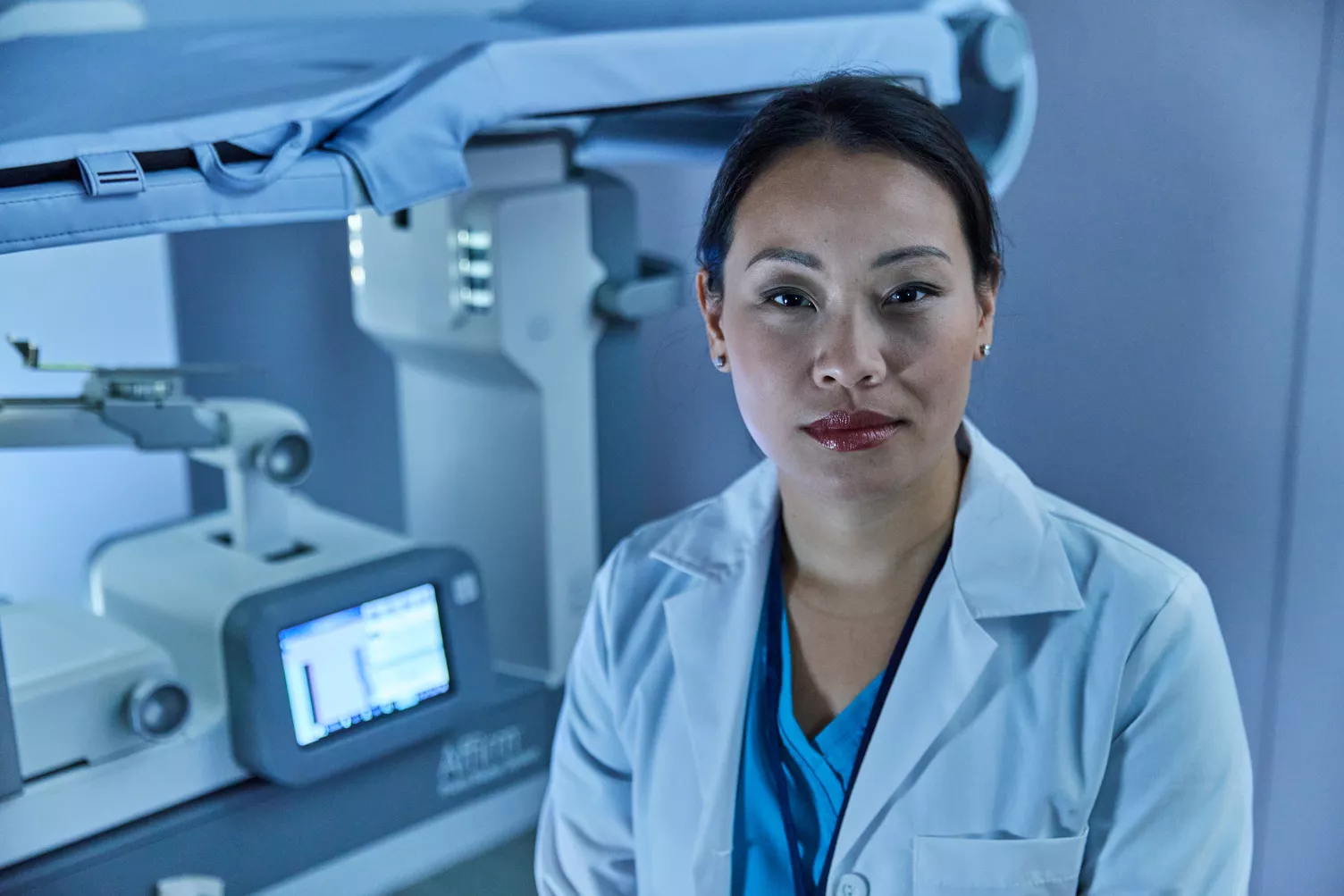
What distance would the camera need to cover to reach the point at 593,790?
133 centimetres

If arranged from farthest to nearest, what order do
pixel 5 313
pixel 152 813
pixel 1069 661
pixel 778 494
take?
pixel 5 313, pixel 152 813, pixel 778 494, pixel 1069 661

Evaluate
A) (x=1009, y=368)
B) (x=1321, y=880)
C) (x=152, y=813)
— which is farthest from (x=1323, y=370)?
(x=152, y=813)

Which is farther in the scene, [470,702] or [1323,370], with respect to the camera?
[470,702]

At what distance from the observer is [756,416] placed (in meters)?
1.12

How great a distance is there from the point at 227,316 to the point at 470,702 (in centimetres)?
101

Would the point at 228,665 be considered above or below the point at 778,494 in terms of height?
below

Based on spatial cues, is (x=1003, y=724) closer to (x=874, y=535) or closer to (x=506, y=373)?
(x=874, y=535)

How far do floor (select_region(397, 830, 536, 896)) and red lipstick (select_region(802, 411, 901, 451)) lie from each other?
0.96 m

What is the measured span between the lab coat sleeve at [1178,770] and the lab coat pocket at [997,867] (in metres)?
0.03

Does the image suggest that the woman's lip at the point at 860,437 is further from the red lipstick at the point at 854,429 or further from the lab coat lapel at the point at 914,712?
the lab coat lapel at the point at 914,712

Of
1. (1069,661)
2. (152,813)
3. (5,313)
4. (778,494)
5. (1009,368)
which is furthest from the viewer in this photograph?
(5,313)

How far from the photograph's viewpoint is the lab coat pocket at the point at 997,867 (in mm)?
1094

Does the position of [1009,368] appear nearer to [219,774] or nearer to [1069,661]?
[1069,661]

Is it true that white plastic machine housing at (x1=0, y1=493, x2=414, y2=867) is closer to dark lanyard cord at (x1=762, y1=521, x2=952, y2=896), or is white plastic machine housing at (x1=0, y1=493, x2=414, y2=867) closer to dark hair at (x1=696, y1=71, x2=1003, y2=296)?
dark lanyard cord at (x1=762, y1=521, x2=952, y2=896)
